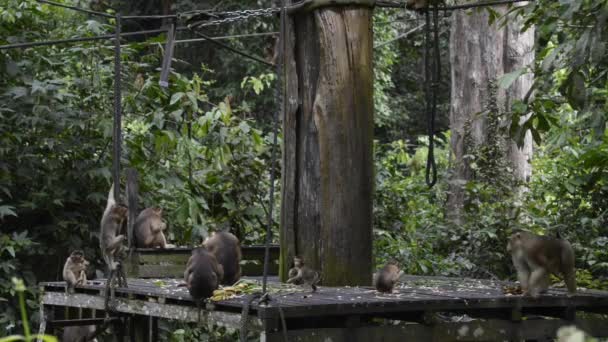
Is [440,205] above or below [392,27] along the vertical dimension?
below

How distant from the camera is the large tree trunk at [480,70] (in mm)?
12281

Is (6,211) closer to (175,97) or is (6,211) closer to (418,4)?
(175,97)

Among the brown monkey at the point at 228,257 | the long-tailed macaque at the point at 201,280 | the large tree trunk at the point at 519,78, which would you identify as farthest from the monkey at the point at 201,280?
the large tree trunk at the point at 519,78

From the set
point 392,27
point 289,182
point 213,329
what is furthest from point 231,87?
point 289,182

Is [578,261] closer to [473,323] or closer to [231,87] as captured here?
[473,323]

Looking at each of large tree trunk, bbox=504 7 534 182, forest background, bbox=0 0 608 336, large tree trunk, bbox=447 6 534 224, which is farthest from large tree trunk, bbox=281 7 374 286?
large tree trunk, bbox=504 7 534 182

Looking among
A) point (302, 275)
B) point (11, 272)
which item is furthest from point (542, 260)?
point (11, 272)

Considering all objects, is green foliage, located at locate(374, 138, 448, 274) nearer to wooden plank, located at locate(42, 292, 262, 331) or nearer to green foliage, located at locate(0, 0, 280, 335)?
green foliage, located at locate(0, 0, 280, 335)

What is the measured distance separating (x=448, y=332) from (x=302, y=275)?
1241mm

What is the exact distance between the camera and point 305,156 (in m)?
7.25

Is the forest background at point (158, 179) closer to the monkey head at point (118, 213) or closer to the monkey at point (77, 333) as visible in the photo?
the monkey at point (77, 333)

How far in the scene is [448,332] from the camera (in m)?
6.11

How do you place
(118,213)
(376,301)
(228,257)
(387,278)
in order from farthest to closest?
(118,213) < (228,257) < (387,278) < (376,301)

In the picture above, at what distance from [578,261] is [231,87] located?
36.0 feet
